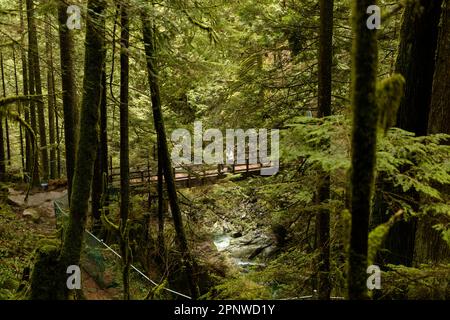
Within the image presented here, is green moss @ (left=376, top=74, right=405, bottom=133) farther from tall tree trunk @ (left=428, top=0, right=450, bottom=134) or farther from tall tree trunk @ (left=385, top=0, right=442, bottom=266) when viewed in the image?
tall tree trunk @ (left=428, top=0, right=450, bottom=134)

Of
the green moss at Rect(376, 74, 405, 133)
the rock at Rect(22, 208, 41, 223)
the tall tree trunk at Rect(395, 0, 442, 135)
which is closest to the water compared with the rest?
the rock at Rect(22, 208, 41, 223)

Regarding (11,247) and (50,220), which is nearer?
(11,247)

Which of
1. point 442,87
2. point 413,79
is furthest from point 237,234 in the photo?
point 413,79

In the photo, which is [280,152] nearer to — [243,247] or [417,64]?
[417,64]

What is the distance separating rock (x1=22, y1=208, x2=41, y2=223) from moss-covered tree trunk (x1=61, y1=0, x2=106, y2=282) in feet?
34.2

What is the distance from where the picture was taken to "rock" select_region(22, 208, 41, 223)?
546 inches

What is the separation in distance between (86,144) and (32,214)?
10.9 meters

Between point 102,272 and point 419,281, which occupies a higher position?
point 419,281

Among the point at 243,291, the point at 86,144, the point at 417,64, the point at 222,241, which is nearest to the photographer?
the point at 243,291

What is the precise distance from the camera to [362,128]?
96.7 inches

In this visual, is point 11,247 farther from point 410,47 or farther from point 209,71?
point 410,47
